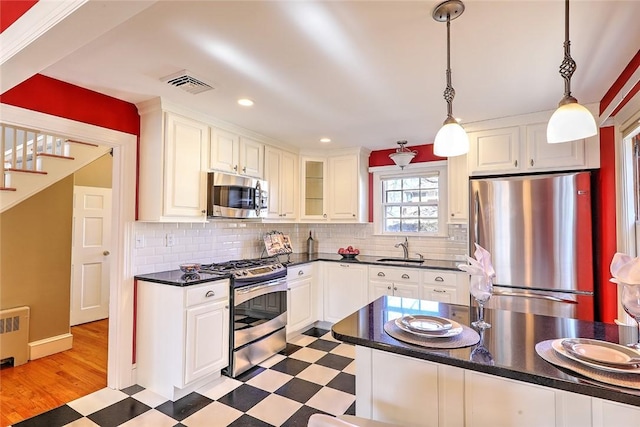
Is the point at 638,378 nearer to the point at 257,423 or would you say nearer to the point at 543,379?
the point at 543,379

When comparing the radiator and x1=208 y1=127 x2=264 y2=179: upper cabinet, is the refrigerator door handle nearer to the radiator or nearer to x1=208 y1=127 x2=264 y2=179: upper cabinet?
x1=208 y1=127 x2=264 y2=179: upper cabinet

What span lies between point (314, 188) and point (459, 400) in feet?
11.1

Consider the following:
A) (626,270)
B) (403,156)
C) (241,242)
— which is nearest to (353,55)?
(626,270)

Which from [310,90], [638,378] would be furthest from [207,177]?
[638,378]

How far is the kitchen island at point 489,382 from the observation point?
1.09 metres

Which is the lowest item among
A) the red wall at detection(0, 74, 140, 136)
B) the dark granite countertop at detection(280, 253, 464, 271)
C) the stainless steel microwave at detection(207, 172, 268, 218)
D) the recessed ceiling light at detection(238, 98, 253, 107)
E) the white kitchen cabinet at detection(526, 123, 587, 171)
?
the dark granite countertop at detection(280, 253, 464, 271)

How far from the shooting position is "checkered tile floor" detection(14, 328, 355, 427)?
222cm

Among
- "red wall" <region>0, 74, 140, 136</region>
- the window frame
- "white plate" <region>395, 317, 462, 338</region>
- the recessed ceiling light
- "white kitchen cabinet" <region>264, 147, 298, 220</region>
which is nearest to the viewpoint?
"white plate" <region>395, 317, 462, 338</region>

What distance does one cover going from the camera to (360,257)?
14.3ft

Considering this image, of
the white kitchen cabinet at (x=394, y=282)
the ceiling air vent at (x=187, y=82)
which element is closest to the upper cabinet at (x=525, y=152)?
the white kitchen cabinet at (x=394, y=282)

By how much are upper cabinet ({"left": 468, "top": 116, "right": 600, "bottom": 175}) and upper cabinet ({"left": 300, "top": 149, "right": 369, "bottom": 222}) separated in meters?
1.41

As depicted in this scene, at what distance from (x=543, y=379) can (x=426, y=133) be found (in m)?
3.01

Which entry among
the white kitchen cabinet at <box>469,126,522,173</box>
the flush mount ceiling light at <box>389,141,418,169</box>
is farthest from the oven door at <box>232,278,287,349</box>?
the white kitchen cabinet at <box>469,126,522,173</box>

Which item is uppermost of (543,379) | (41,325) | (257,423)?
(543,379)
